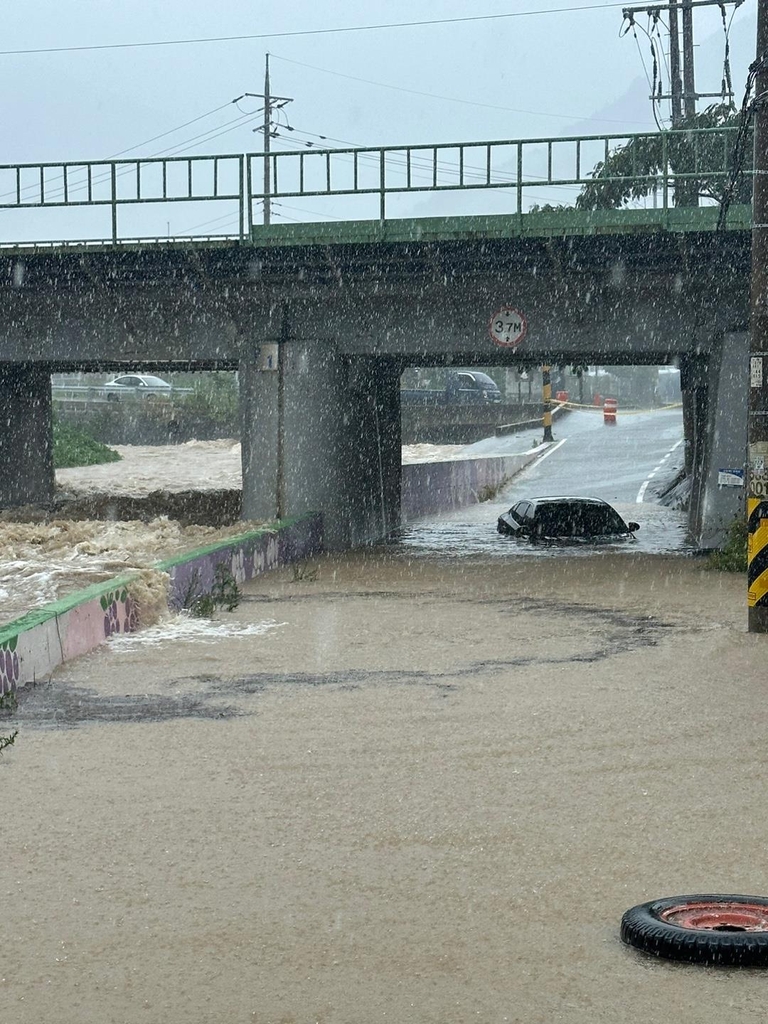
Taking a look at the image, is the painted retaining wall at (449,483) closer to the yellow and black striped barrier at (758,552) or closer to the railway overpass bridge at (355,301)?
the railway overpass bridge at (355,301)

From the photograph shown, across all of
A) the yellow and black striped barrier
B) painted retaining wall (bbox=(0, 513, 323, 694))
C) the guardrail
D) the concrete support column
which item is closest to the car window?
painted retaining wall (bbox=(0, 513, 323, 694))

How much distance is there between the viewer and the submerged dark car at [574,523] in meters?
28.2

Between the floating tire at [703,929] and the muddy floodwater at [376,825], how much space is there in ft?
0.29

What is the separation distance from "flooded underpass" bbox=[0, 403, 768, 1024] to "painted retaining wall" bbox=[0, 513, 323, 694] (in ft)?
0.86

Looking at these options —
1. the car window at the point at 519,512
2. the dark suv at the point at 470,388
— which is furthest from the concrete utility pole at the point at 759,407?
the dark suv at the point at 470,388

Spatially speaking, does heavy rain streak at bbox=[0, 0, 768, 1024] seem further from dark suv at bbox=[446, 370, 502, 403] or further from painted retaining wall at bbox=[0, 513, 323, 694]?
dark suv at bbox=[446, 370, 502, 403]

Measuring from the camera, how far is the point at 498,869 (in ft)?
23.2

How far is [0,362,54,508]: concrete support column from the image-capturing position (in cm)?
3606

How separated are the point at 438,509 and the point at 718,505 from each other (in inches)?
683

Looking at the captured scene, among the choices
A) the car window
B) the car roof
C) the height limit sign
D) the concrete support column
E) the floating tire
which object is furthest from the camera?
the concrete support column

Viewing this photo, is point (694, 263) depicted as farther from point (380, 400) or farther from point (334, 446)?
point (380, 400)

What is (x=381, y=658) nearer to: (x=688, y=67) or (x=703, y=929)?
(x=703, y=929)

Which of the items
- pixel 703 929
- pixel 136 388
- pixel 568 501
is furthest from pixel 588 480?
pixel 703 929

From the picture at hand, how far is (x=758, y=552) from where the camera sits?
15312 millimetres
